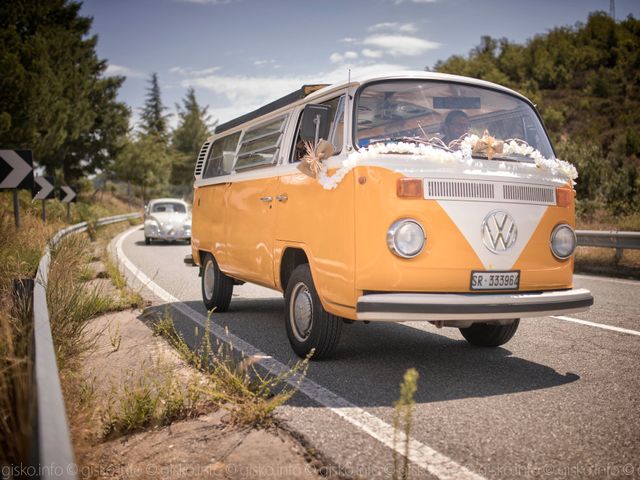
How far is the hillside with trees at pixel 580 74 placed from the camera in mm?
53062

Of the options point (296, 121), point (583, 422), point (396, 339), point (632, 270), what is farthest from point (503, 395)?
point (632, 270)

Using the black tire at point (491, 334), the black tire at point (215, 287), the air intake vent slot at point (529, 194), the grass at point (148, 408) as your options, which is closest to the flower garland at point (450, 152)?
the air intake vent slot at point (529, 194)

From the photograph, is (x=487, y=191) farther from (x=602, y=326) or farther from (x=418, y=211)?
(x=602, y=326)

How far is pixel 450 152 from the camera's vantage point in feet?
14.1

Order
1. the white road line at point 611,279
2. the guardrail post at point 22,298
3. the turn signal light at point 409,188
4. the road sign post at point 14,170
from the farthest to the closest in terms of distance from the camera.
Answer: the road sign post at point 14,170 → the white road line at point 611,279 → the guardrail post at point 22,298 → the turn signal light at point 409,188

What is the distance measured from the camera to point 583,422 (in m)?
3.41

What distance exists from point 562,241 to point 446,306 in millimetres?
1304

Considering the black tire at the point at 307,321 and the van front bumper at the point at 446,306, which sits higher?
the van front bumper at the point at 446,306

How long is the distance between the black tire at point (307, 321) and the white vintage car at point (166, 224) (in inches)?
568

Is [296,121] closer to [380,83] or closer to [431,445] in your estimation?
[380,83]

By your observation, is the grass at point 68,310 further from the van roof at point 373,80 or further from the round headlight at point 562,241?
the round headlight at point 562,241

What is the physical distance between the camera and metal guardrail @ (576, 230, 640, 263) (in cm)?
1041

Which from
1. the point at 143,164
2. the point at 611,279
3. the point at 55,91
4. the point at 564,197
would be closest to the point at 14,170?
the point at 564,197

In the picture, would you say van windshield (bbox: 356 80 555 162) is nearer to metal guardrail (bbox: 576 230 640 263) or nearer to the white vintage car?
metal guardrail (bbox: 576 230 640 263)
